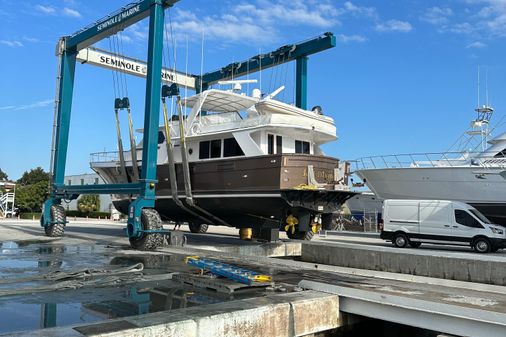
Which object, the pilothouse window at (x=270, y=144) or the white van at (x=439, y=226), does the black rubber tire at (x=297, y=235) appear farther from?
the white van at (x=439, y=226)

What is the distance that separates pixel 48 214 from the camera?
17.3 metres

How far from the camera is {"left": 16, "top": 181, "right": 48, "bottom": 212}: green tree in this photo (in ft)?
168

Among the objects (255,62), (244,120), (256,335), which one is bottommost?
(256,335)

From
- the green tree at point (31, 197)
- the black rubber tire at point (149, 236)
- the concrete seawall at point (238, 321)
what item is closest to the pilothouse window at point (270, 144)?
the black rubber tire at point (149, 236)

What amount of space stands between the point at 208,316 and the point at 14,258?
289 inches

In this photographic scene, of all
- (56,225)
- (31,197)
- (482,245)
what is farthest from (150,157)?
(31,197)

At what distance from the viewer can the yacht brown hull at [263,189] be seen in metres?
13.3

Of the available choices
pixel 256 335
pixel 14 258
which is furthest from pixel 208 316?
pixel 14 258

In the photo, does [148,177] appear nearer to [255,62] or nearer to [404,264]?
[404,264]

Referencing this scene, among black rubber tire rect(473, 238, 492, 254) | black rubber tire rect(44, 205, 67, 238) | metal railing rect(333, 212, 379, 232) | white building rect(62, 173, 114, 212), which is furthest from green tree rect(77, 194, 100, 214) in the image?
black rubber tire rect(473, 238, 492, 254)

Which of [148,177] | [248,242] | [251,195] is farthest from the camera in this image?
[248,242]

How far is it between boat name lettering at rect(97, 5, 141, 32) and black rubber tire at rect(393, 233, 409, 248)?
12.7m

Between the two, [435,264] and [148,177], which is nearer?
[435,264]

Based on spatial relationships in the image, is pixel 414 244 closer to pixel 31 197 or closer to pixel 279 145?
pixel 279 145
